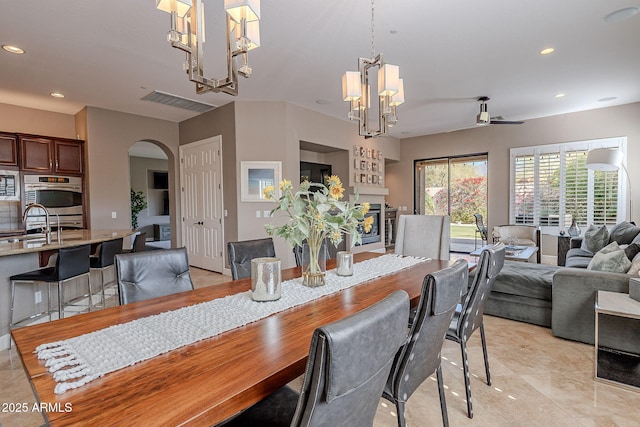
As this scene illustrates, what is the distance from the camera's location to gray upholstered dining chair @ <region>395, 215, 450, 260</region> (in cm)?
289

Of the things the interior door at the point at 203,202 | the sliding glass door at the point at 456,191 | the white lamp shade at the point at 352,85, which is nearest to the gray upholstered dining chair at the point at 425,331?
the white lamp shade at the point at 352,85

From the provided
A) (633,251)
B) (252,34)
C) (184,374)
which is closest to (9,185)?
(252,34)

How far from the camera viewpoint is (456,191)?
7.59 metres

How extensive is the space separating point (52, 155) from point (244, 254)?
482 cm

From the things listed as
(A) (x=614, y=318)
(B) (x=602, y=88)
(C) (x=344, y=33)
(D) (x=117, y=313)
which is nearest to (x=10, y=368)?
(D) (x=117, y=313)

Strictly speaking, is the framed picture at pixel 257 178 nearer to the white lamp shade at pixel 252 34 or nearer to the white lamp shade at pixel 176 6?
the white lamp shade at pixel 252 34

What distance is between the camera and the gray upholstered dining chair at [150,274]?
1.64 metres

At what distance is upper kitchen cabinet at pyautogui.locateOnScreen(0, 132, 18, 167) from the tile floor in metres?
3.50

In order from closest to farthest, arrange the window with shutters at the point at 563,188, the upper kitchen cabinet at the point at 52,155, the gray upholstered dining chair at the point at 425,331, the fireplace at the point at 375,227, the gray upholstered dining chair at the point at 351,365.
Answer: the gray upholstered dining chair at the point at 351,365, the gray upholstered dining chair at the point at 425,331, the upper kitchen cabinet at the point at 52,155, the window with shutters at the point at 563,188, the fireplace at the point at 375,227

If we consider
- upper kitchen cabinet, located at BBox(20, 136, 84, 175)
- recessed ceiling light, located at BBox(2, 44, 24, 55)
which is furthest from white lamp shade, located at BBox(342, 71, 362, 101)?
upper kitchen cabinet, located at BBox(20, 136, 84, 175)

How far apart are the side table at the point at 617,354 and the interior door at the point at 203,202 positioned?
15.8 feet

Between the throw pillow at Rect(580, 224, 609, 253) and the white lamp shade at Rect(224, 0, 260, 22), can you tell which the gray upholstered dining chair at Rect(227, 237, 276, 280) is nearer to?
the white lamp shade at Rect(224, 0, 260, 22)

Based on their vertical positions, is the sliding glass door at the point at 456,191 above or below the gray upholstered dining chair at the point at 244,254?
above

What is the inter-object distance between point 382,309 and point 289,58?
3.45m
